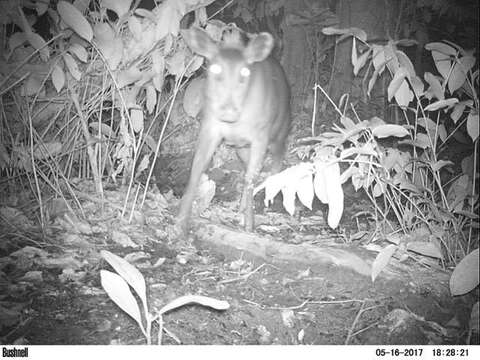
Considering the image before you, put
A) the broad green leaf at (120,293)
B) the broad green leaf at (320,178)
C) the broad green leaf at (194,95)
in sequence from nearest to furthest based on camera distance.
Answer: the broad green leaf at (120,293) → the broad green leaf at (320,178) → the broad green leaf at (194,95)

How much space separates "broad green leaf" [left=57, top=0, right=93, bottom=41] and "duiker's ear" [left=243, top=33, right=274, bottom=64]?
0.71m

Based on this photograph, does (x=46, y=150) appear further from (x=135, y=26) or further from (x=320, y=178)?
(x=320, y=178)

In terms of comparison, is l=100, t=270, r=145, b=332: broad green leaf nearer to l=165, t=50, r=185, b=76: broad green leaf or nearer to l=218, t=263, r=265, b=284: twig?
l=218, t=263, r=265, b=284: twig

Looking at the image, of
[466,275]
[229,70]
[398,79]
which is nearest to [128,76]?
[229,70]

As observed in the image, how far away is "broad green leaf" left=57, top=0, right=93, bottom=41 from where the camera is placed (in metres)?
1.81

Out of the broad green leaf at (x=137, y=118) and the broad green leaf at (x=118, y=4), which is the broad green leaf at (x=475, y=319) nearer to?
the broad green leaf at (x=137, y=118)

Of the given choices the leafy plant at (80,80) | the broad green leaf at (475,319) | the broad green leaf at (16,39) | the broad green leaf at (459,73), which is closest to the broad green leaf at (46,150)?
the leafy plant at (80,80)

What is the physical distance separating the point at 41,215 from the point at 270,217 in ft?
3.35

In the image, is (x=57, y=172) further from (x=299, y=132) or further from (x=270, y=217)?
(x=299, y=132)

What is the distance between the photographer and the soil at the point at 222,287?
5.08ft

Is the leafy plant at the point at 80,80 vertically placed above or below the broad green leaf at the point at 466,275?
above

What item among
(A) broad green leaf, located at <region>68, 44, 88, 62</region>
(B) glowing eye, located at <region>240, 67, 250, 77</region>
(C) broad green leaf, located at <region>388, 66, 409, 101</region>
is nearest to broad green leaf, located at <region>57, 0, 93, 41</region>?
(A) broad green leaf, located at <region>68, 44, 88, 62</region>

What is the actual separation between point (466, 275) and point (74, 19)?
5.39 ft

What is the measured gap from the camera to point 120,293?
1.43 m
